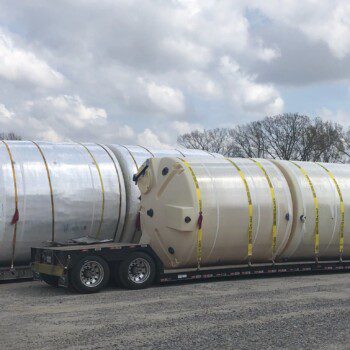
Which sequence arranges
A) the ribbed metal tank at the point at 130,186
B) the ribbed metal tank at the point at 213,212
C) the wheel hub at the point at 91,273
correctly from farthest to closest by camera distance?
1. the ribbed metal tank at the point at 130,186
2. the ribbed metal tank at the point at 213,212
3. the wheel hub at the point at 91,273

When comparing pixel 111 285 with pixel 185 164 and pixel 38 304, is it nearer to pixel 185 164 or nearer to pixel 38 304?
pixel 38 304

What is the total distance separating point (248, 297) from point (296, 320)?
7.28 feet

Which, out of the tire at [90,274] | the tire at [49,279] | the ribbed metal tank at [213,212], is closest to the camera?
the tire at [90,274]

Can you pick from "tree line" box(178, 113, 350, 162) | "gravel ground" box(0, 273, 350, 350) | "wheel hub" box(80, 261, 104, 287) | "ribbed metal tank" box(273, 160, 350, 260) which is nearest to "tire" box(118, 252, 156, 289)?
"gravel ground" box(0, 273, 350, 350)

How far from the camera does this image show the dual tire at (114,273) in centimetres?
1110

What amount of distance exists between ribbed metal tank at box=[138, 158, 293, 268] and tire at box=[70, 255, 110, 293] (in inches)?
68.7

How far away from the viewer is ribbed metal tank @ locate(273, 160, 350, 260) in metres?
13.5

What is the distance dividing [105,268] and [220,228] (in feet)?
9.03

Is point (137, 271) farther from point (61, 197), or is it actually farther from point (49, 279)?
point (61, 197)

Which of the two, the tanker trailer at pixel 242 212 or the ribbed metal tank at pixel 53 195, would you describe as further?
the ribbed metal tank at pixel 53 195

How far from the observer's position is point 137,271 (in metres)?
11.8

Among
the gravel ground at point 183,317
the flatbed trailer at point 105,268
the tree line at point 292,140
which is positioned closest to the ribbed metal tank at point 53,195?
the flatbed trailer at point 105,268

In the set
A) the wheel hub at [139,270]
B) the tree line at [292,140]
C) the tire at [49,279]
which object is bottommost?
the tire at [49,279]

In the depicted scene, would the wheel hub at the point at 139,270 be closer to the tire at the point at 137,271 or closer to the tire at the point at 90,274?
the tire at the point at 137,271
